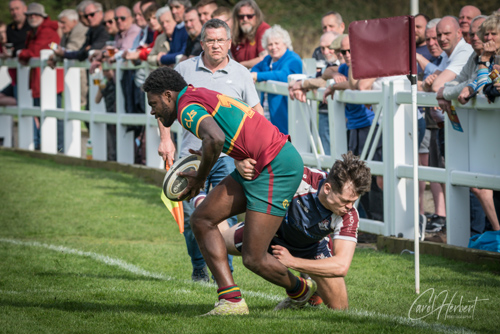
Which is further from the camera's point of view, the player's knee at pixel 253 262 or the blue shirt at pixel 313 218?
the blue shirt at pixel 313 218

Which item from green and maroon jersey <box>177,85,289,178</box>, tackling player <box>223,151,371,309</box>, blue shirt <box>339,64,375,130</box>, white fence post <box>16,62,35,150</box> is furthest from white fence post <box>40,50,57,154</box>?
green and maroon jersey <box>177,85,289,178</box>

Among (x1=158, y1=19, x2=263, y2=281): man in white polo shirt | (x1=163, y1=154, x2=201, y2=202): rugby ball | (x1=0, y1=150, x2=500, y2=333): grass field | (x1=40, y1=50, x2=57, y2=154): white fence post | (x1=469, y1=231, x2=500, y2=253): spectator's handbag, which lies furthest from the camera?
(x1=40, y1=50, x2=57, y2=154): white fence post

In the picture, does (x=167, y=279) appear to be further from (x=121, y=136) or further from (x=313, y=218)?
(x=121, y=136)

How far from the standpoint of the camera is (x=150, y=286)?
300 inches

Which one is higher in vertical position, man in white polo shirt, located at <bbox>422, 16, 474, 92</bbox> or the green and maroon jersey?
man in white polo shirt, located at <bbox>422, 16, 474, 92</bbox>

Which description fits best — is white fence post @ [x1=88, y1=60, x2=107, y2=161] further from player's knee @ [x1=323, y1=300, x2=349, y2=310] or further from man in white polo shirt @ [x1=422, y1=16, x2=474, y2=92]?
player's knee @ [x1=323, y1=300, x2=349, y2=310]

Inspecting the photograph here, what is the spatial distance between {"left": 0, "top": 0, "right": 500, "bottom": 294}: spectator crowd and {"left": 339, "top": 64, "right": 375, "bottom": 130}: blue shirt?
14 millimetres

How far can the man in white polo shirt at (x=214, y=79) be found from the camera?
25.1ft

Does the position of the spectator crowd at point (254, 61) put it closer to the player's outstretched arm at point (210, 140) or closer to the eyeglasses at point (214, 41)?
the eyeglasses at point (214, 41)

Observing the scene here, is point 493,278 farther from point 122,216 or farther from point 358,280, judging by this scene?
point 122,216

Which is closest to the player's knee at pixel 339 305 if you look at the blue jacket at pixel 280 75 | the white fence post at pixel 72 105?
the blue jacket at pixel 280 75

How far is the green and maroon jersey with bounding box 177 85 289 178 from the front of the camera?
5.97m

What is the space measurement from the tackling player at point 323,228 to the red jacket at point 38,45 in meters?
13.6

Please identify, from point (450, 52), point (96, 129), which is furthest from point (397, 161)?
point (96, 129)
